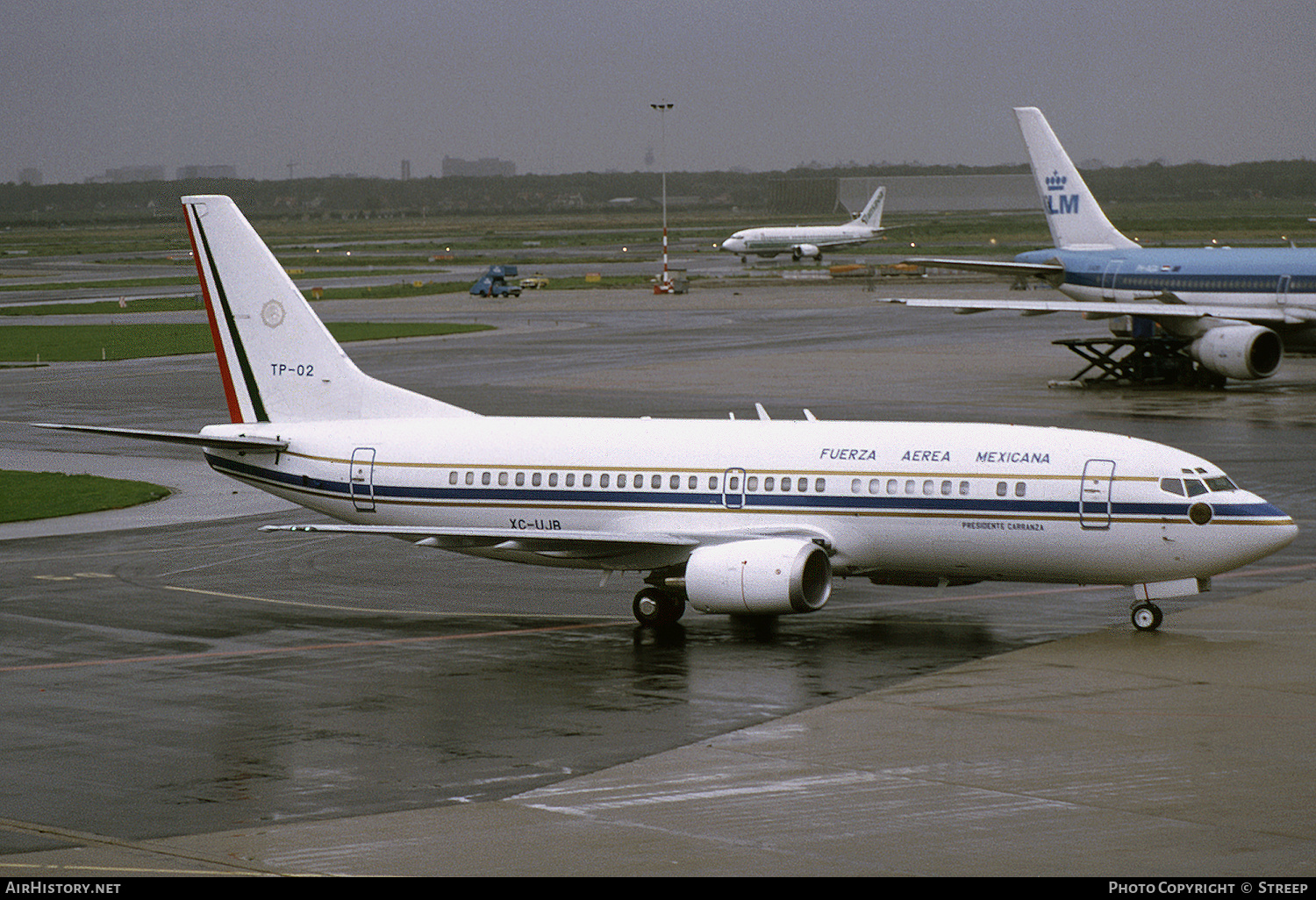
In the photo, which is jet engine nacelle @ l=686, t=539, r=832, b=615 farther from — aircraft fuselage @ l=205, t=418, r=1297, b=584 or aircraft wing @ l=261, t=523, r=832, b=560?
aircraft fuselage @ l=205, t=418, r=1297, b=584

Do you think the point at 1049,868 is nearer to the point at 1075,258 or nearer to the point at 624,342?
the point at 1075,258

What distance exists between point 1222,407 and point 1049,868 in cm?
4943

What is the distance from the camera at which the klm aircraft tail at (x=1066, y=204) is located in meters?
78.4

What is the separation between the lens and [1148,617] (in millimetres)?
31062

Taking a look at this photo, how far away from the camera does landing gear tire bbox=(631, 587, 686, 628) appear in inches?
1266

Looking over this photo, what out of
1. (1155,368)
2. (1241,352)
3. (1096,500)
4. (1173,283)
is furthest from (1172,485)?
(1173,283)

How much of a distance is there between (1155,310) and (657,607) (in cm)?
4491

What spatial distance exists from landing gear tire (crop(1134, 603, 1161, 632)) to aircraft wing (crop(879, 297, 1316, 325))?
38984 mm

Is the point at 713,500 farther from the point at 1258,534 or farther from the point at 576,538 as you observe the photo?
the point at 1258,534

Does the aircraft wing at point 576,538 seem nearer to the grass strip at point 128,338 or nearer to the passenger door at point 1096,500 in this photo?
the passenger door at point 1096,500

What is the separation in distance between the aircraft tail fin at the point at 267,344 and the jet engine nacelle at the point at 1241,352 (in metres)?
40.9

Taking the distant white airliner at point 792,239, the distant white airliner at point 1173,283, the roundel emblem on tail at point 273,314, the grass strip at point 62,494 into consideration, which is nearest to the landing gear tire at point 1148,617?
the roundel emblem on tail at point 273,314

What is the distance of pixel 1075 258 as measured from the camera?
76625 millimetres
